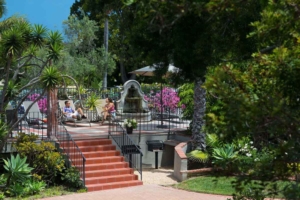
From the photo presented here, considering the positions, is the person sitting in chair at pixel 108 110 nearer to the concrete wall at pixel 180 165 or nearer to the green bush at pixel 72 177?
the concrete wall at pixel 180 165

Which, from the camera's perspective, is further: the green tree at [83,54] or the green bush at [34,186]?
the green tree at [83,54]

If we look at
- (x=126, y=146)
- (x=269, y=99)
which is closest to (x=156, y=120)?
(x=126, y=146)

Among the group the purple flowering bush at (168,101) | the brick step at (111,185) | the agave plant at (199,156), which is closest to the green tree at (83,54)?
the purple flowering bush at (168,101)

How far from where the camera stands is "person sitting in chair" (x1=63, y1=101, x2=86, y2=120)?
18422 mm

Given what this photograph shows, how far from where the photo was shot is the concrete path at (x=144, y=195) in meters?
12.2

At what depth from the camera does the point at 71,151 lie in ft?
45.9

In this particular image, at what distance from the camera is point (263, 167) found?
170 inches

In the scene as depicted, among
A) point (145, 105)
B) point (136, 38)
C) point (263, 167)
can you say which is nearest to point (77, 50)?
point (145, 105)

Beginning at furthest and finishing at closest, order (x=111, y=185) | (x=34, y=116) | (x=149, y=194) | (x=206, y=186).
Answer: (x=34, y=116), (x=111, y=185), (x=206, y=186), (x=149, y=194)

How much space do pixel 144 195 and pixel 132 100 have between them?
9664mm

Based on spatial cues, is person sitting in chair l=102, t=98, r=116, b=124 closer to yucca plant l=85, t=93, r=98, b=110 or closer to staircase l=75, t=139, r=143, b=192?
yucca plant l=85, t=93, r=98, b=110

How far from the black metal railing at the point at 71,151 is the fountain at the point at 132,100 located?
708 cm

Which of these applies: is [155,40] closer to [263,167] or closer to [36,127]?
[263,167]

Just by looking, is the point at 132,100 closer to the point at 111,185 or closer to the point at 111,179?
Result: the point at 111,179
